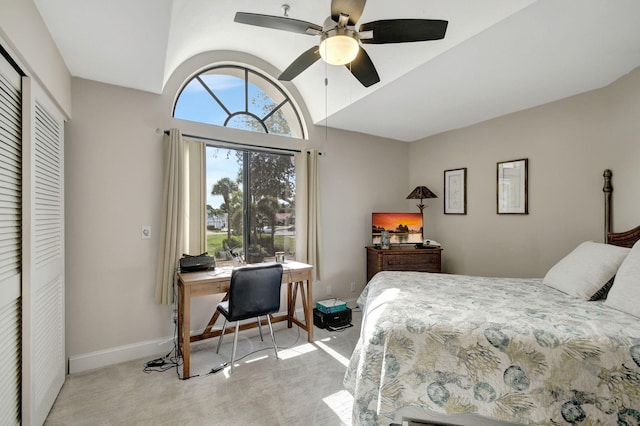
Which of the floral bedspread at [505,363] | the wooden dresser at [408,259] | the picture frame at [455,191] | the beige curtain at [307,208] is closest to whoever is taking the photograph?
the floral bedspread at [505,363]

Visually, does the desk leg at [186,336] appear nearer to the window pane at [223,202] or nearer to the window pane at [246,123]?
the window pane at [223,202]

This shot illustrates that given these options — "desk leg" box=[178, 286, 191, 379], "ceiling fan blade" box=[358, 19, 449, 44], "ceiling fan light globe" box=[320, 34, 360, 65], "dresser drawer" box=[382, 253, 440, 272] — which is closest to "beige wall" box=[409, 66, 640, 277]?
"dresser drawer" box=[382, 253, 440, 272]

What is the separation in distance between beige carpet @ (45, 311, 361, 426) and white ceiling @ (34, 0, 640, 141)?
246 centimetres

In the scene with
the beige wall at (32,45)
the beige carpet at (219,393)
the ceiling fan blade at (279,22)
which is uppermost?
the ceiling fan blade at (279,22)

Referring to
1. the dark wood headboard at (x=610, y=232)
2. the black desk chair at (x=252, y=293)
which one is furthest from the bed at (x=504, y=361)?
the black desk chair at (x=252, y=293)

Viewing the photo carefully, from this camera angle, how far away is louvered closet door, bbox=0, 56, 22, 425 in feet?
4.67

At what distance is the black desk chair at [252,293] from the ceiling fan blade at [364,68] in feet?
5.54

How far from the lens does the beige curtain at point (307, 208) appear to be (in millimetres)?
3475

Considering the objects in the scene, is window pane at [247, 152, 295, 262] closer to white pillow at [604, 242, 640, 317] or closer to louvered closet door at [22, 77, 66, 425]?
louvered closet door at [22, 77, 66, 425]

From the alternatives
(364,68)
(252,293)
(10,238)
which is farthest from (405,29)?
(10,238)

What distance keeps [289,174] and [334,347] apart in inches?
79.9

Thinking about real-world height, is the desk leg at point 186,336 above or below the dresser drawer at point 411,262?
below

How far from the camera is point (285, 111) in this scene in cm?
361

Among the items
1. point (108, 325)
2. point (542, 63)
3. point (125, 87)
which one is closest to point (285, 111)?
point (125, 87)
